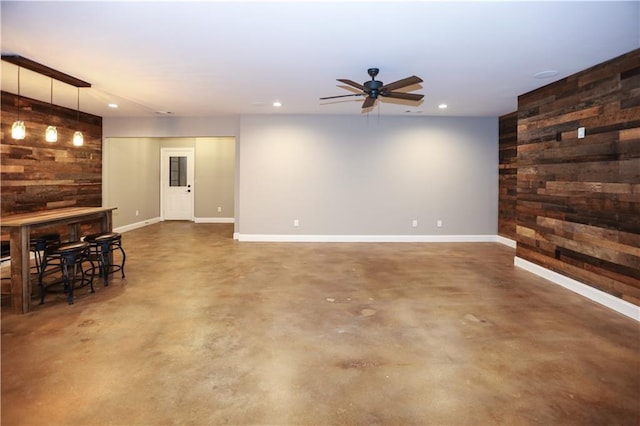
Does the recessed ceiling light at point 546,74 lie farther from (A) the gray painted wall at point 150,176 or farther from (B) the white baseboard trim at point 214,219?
(B) the white baseboard trim at point 214,219

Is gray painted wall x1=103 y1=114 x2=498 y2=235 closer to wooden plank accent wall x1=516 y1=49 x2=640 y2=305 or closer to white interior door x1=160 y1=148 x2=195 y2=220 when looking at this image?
wooden plank accent wall x1=516 y1=49 x2=640 y2=305

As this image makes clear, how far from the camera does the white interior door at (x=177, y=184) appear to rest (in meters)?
10.1

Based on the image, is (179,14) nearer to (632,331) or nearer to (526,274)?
(632,331)

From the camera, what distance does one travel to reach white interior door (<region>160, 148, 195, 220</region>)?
33.1 feet

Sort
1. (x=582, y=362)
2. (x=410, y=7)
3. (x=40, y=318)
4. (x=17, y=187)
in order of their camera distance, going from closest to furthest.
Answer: (x=582, y=362)
(x=410, y=7)
(x=40, y=318)
(x=17, y=187)

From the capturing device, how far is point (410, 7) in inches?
104

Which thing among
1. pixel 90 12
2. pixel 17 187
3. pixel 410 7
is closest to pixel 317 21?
pixel 410 7

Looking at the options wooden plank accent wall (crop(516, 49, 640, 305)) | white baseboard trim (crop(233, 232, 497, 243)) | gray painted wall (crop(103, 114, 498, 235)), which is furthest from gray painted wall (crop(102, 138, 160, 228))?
wooden plank accent wall (crop(516, 49, 640, 305))

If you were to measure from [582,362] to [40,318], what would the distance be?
4.41 meters

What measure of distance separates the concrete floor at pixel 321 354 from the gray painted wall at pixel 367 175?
2566 mm

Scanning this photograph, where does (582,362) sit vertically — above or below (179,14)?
below

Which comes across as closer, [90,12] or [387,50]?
[90,12]

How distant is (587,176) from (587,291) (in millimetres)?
1265

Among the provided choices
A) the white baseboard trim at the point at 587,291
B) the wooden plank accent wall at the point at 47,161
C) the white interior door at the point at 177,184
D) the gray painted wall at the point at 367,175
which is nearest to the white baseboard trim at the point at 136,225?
the white interior door at the point at 177,184
